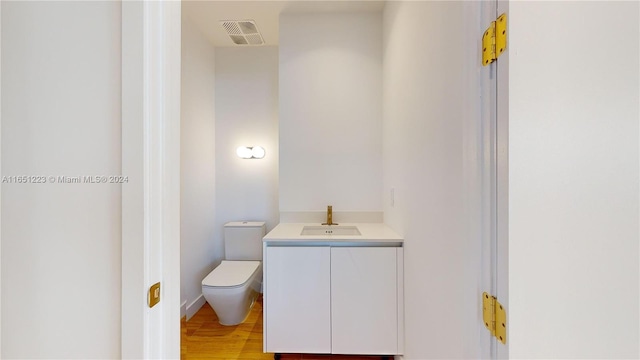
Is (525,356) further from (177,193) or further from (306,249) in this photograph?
(306,249)

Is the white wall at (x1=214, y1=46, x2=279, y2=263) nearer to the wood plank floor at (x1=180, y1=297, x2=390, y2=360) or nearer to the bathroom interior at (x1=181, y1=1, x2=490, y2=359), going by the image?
the bathroom interior at (x1=181, y1=1, x2=490, y2=359)

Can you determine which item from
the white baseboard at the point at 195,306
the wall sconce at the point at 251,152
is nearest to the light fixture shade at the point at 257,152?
the wall sconce at the point at 251,152

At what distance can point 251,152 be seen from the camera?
9.43 feet

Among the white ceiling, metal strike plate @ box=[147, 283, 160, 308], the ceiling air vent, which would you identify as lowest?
metal strike plate @ box=[147, 283, 160, 308]

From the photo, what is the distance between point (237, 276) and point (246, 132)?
1501mm

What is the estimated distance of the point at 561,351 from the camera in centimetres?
59

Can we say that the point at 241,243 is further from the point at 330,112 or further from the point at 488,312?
the point at 488,312

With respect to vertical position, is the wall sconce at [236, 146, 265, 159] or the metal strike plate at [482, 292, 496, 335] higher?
the wall sconce at [236, 146, 265, 159]

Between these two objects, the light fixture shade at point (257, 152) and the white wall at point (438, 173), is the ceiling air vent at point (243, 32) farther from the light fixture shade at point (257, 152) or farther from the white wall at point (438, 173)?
the white wall at point (438, 173)

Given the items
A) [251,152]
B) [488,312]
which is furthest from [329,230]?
[488,312]

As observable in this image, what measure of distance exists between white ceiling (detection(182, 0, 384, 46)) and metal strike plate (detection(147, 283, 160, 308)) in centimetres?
232

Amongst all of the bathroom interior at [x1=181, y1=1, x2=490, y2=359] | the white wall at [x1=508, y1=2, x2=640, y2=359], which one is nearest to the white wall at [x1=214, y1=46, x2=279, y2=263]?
the bathroom interior at [x1=181, y1=1, x2=490, y2=359]

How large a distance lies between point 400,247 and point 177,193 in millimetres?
1408

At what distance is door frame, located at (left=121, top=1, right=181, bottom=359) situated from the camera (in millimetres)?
611
